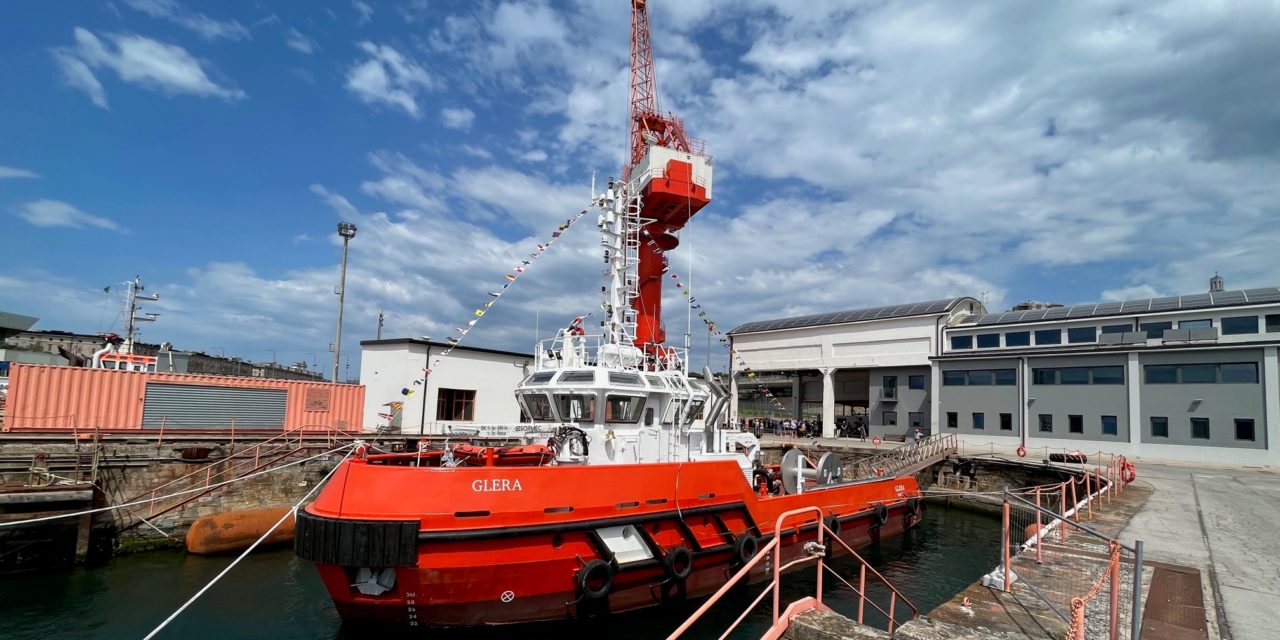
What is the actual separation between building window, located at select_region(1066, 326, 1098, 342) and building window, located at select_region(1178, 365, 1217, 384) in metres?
3.31

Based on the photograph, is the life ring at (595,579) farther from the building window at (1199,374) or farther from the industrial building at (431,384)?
the building window at (1199,374)

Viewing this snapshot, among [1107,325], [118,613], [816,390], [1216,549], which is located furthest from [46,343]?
[1107,325]

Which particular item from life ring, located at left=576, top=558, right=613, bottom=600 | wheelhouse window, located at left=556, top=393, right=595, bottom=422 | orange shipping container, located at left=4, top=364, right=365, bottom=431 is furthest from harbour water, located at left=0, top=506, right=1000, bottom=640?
orange shipping container, located at left=4, top=364, right=365, bottom=431

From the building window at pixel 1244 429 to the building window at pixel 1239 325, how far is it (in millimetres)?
3441

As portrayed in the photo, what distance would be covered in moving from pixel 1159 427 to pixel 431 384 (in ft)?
82.3

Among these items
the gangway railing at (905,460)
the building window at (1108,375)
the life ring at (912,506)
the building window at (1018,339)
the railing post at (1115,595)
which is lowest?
the life ring at (912,506)

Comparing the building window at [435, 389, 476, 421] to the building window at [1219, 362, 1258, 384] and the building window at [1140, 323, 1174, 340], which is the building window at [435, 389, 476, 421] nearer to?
the building window at [1140, 323, 1174, 340]

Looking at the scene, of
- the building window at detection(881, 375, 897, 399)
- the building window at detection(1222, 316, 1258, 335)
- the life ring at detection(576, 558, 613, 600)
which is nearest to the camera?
the life ring at detection(576, 558, 613, 600)

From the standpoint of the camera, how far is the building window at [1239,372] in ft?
66.9

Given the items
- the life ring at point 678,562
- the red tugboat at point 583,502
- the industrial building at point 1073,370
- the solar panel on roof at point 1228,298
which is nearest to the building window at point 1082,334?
the industrial building at point 1073,370

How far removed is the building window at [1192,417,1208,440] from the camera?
21109mm

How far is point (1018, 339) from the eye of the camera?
26.4 metres

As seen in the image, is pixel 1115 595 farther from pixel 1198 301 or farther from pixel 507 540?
pixel 1198 301

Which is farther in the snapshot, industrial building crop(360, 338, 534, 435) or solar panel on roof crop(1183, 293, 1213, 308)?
solar panel on roof crop(1183, 293, 1213, 308)
